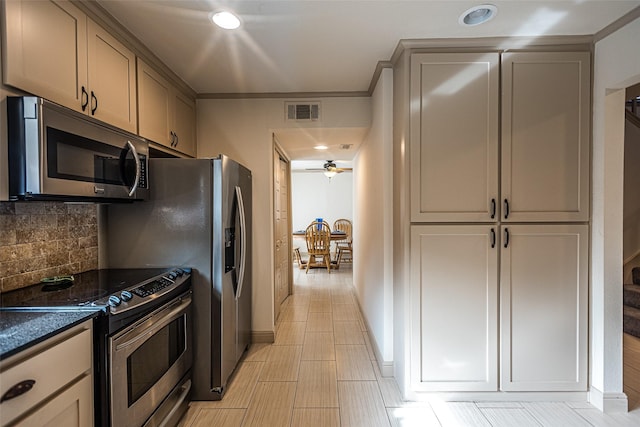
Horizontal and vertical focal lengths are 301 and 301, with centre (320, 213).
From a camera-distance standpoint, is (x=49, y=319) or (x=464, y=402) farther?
(x=464, y=402)

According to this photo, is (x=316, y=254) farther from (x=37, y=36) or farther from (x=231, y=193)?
(x=37, y=36)

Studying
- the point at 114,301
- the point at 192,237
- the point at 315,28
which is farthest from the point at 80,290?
the point at 315,28

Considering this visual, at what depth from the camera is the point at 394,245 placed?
234 cm

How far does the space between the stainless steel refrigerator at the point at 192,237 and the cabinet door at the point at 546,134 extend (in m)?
1.97

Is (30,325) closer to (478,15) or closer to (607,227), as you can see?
(478,15)

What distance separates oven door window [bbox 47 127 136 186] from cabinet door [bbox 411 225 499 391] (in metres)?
1.83

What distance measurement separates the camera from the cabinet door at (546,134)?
6.55ft

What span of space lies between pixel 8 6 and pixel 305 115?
81.6 inches

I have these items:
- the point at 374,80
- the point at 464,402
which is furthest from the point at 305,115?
the point at 464,402

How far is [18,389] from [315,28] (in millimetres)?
2124

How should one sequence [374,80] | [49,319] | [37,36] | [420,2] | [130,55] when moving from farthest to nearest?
[374,80] < [130,55] < [420,2] < [37,36] < [49,319]

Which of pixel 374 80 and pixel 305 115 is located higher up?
pixel 374 80

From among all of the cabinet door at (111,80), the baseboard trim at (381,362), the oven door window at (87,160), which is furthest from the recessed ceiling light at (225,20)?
the baseboard trim at (381,362)

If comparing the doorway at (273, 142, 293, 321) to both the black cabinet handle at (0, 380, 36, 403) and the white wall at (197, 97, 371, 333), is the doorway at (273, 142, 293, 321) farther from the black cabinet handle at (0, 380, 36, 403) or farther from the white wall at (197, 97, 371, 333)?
the black cabinet handle at (0, 380, 36, 403)
